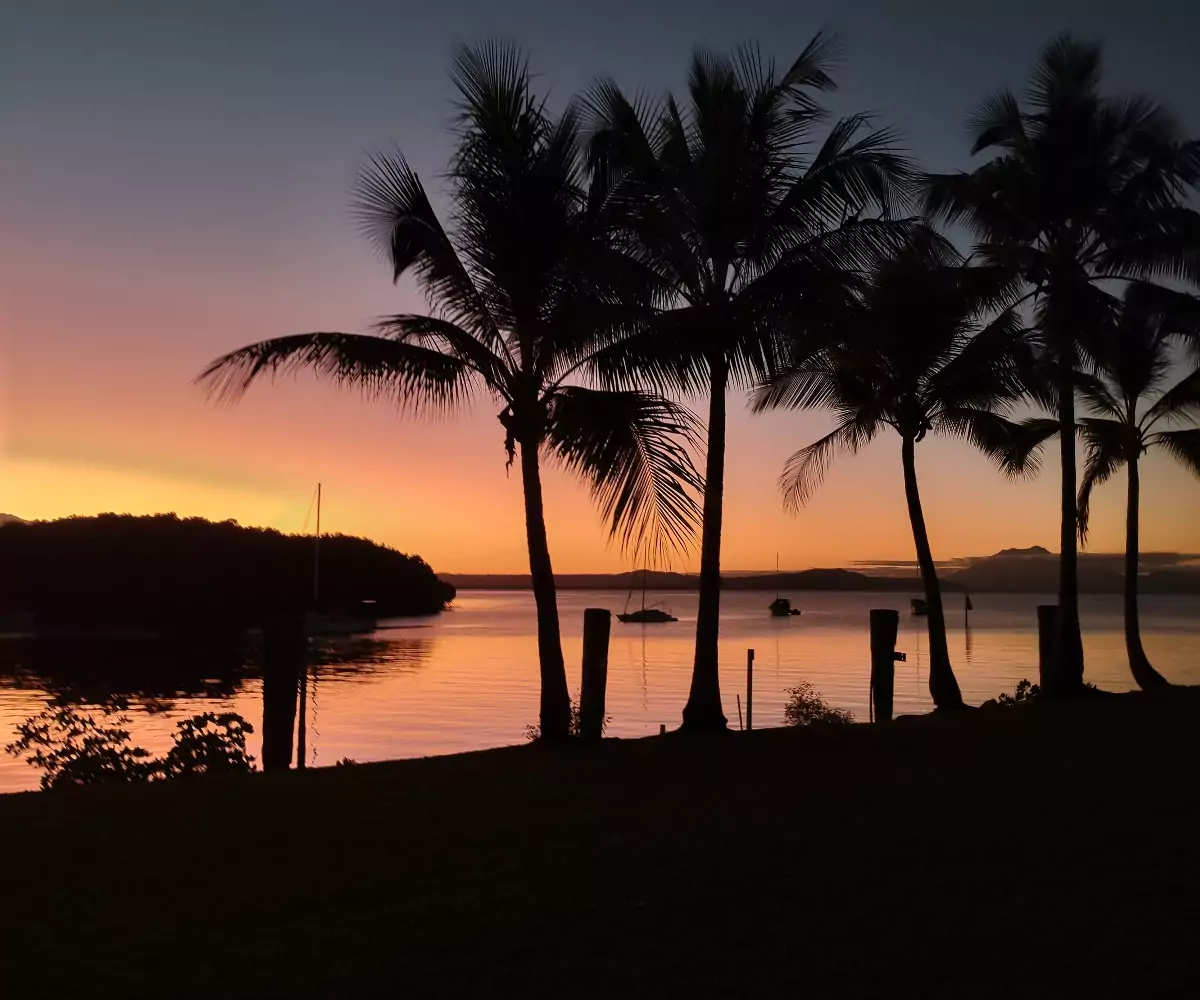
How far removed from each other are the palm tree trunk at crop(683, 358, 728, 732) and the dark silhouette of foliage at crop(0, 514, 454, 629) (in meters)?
72.4

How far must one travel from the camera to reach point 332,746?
25344mm

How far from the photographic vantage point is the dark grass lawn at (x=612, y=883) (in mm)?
5359

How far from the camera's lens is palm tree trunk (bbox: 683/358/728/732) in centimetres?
1519

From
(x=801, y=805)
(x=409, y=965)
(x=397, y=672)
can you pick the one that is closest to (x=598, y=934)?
(x=409, y=965)

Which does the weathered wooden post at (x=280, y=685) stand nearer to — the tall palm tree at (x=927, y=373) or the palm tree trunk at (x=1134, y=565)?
the tall palm tree at (x=927, y=373)

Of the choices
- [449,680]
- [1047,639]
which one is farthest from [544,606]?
[449,680]

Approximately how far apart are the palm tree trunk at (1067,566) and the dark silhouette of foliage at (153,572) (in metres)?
70.4

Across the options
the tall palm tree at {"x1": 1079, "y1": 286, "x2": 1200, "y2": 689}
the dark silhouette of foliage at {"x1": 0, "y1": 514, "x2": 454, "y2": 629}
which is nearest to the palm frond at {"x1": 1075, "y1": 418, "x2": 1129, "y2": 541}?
the tall palm tree at {"x1": 1079, "y1": 286, "x2": 1200, "y2": 689}

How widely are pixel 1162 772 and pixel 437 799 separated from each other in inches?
258

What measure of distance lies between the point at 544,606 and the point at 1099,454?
52.8ft

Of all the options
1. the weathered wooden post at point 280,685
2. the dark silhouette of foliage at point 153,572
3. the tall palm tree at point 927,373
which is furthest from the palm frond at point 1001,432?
the dark silhouette of foliage at point 153,572

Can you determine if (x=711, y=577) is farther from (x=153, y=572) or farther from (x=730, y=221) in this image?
(x=153, y=572)

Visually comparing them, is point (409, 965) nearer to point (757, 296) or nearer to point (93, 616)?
point (757, 296)

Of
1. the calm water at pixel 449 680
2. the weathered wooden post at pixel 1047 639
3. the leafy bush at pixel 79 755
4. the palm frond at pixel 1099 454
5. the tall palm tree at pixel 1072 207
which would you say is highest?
the tall palm tree at pixel 1072 207
